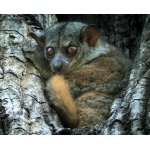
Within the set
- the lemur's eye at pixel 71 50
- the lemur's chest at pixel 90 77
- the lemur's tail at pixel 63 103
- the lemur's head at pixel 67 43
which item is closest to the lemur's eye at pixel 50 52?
the lemur's head at pixel 67 43

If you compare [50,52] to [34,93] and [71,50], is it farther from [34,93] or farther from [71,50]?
[34,93]

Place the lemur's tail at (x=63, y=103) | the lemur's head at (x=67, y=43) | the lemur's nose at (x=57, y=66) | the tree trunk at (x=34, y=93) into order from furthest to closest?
the lemur's head at (x=67, y=43) < the lemur's nose at (x=57, y=66) < the lemur's tail at (x=63, y=103) < the tree trunk at (x=34, y=93)

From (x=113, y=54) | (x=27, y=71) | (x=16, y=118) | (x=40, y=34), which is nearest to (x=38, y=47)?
(x=40, y=34)

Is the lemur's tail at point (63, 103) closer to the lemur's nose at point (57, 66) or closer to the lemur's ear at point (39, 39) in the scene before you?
the lemur's nose at point (57, 66)

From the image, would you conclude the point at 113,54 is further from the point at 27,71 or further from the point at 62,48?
the point at 27,71

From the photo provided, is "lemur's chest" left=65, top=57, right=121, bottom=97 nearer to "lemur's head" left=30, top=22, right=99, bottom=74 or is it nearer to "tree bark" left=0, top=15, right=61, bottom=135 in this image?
"lemur's head" left=30, top=22, right=99, bottom=74

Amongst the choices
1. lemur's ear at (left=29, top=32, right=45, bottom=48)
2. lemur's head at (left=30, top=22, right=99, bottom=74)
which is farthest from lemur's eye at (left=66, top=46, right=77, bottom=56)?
lemur's ear at (left=29, top=32, right=45, bottom=48)

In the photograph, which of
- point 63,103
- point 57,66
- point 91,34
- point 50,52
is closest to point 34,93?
point 63,103
